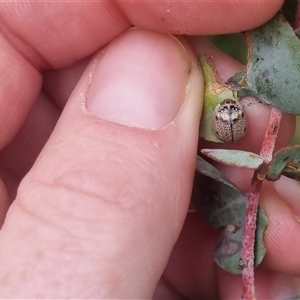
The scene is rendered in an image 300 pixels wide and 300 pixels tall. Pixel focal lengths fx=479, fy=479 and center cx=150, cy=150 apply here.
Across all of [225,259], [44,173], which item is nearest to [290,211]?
[225,259]

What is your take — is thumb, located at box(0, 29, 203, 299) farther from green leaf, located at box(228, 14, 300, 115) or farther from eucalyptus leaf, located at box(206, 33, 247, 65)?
eucalyptus leaf, located at box(206, 33, 247, 65)

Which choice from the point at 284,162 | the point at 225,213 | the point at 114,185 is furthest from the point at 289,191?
the point at 114,185

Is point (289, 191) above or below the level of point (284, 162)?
below

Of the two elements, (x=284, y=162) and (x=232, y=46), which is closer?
(x=284, y=162)

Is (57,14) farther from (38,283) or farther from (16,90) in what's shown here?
(38,283)

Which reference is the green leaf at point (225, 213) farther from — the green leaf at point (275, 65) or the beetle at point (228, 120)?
the green leaf at point (275, 65)

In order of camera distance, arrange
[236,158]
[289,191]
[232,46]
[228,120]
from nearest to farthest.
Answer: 1. [236,158]
2. [228,120]
3. [232,46]
4. [289,191]

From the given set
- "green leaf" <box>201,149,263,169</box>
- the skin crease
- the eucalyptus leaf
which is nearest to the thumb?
the skin crease

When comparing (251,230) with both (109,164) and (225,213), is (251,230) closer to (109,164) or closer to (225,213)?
(225,213)
